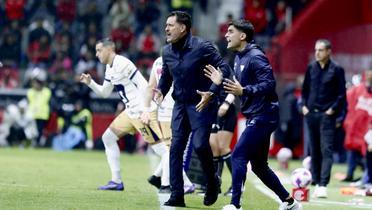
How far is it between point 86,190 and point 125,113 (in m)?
1.32

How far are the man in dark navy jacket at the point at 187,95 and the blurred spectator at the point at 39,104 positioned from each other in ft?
52.7

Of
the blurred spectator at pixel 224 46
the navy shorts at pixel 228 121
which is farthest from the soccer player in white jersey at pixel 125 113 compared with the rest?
the blurred spectator at pixel 224 46

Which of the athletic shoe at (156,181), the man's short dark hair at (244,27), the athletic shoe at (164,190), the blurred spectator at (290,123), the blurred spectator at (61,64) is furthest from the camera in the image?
the blurred spectator at (61,64)

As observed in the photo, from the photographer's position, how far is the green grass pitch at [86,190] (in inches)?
523

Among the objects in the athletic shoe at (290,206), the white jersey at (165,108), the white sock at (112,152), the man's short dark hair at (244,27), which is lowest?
the athletic shoe at (290,206)

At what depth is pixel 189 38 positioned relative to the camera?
13.4 metres

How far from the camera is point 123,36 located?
32.8 metres

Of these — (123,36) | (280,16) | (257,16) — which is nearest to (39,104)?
(123,36)

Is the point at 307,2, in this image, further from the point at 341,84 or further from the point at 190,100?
the point at 190,100

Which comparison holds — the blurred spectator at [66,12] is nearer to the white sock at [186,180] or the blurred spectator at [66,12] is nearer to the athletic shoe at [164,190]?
the white sock at [186,180]

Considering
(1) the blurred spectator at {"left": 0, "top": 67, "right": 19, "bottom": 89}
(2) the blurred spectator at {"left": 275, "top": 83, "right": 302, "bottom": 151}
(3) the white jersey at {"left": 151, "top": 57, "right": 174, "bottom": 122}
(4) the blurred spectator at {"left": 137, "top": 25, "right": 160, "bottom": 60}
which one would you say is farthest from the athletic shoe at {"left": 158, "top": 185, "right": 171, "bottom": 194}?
(4) the blurred spectator at {"left": 137, "top": 25, "right": 160, "bottom": 60}

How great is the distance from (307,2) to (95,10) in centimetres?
646

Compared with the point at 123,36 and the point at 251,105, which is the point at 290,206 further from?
the point at 123,36

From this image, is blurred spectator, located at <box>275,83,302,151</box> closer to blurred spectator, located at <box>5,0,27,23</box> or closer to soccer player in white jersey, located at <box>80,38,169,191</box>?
blurred spectator, located at <box>5,0,27,23</box>
